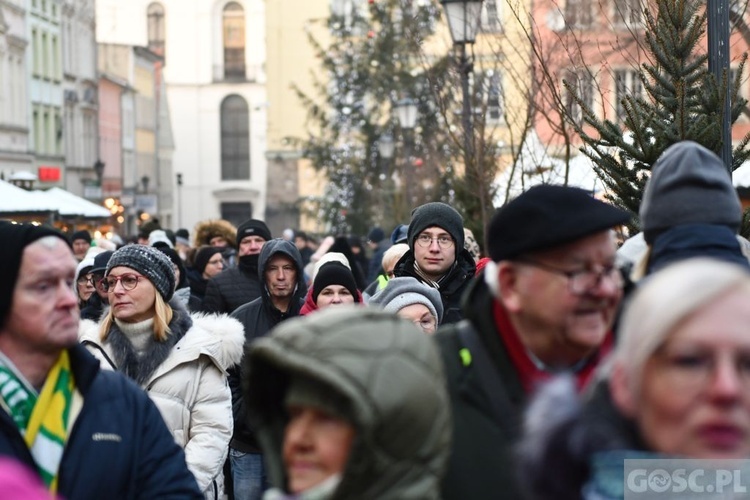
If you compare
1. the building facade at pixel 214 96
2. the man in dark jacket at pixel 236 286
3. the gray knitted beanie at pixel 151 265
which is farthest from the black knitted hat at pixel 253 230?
the building facade at pixel 214 96

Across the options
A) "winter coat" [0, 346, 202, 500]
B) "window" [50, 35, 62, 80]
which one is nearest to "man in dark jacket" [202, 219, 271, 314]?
"winter coat" [0, 346, 202, 500]

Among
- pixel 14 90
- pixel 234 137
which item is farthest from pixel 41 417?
pixel 234 137

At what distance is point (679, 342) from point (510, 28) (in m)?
25.2

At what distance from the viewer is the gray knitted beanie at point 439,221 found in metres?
10.2

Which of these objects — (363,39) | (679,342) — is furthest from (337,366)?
(363,39)

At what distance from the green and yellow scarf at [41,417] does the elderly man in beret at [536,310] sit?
4.40ft

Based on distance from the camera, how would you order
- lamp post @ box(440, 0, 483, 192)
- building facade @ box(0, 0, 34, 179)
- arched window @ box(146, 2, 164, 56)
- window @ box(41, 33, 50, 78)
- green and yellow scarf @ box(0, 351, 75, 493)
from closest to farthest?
1. green and yellow scarf @ box(0, 351, 75, 493)
2. lamp post @ box(440, 0, 483, 192)
3. building facade @ box(0, 0, 34, 179)
4. window @ box(41, 33, 50, 78)
5. arched window @ box(146, 2, 164, 56)

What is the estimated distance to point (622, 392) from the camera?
322 centimetres

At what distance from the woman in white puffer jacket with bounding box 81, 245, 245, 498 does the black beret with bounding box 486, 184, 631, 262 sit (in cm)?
406

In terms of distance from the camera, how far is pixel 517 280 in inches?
160

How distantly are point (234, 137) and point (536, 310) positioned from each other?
104 m

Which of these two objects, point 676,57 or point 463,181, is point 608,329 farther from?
→ point 463,181

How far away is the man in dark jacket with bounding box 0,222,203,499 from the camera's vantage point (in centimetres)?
484

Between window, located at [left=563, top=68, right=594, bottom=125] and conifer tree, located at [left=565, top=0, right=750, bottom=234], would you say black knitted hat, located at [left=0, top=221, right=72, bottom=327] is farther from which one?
window, located at [left=563, top=68, right=594, bottom=125]
